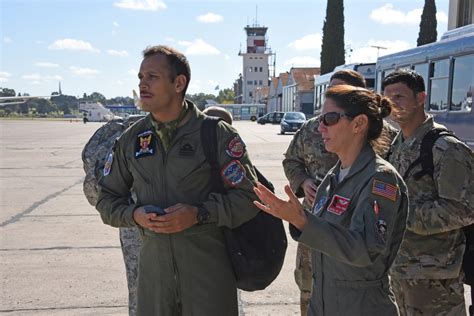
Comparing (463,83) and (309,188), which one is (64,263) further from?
(463,83)

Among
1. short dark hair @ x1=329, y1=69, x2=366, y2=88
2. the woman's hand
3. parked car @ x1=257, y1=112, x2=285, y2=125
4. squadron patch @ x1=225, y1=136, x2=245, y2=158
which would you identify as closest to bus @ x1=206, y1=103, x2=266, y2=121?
parked car @ x1=257, y1=112, x2=285, y2=125

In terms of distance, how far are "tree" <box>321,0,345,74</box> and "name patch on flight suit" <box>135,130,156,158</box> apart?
4520 centimetres

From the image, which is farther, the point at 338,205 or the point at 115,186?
the point at 115,186

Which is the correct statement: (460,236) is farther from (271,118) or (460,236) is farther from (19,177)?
(271,118)

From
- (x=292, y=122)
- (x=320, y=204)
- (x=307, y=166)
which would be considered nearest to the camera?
(x=320, y=204)

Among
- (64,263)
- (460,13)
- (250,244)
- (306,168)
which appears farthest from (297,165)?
(460,13)

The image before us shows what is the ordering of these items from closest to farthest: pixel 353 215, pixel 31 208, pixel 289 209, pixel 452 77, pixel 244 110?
pixel 289 209
pixel 353 215
pixel 31 208
pixel 452 77
pixel 244 110

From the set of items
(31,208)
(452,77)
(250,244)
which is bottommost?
(31,208)

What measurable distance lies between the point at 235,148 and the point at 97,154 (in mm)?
1211

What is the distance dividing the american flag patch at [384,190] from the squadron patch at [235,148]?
2.72 feet

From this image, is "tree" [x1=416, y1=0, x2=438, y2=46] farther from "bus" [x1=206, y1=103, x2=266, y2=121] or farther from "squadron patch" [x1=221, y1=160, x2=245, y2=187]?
"bus" [x1=206, y1=103, x2=266, y2=121]

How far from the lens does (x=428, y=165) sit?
8.80 feet

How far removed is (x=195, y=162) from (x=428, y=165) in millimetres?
1266

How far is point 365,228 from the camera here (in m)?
1.82
